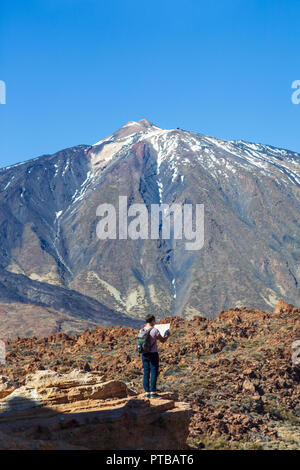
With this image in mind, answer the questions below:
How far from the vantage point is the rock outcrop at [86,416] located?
36.0ft

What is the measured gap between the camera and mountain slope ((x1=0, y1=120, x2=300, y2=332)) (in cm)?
12988

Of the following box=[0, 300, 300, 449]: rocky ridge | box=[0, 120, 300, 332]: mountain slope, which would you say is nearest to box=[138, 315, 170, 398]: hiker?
box=[0, 300, 300, 449]: rocky ridge

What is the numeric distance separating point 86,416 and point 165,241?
445 feet

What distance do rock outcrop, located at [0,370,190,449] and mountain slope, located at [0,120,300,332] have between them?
346 ft

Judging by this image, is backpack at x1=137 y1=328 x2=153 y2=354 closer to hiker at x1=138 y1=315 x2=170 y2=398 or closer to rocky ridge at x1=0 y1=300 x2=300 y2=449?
hiker at x1=138 y1=315 x2=170 y2=398

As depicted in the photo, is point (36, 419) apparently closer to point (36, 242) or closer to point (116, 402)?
point (116, 402)

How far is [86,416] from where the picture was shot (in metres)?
11.7

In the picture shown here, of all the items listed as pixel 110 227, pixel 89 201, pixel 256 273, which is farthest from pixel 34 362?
pixel 89 201

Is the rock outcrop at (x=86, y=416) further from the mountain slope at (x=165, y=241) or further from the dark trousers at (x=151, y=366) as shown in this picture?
the mountain slope at (x=165, y=241)

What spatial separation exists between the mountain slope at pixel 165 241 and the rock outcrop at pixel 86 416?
105325 mm

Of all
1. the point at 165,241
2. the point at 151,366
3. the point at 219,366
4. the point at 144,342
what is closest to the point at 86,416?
the point at 144,342

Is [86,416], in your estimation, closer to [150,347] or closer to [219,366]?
[150,347]

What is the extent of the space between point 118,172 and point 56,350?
145m
